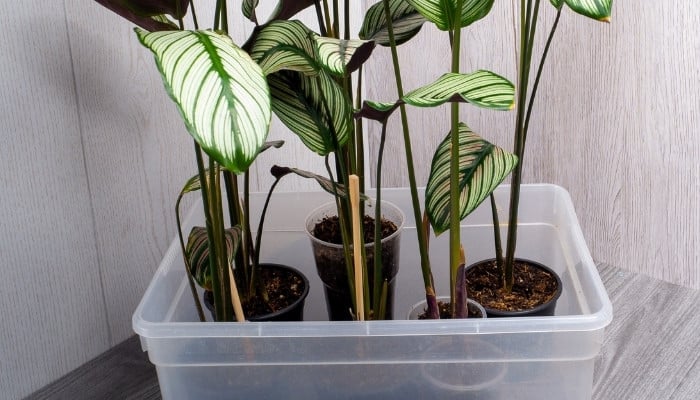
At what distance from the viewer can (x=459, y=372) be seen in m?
0.80

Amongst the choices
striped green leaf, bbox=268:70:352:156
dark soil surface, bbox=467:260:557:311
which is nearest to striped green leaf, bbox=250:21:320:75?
striped green leaf, bbox=268:70:352:156

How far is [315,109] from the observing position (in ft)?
2.57

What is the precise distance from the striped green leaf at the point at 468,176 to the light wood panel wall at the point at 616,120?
43cm

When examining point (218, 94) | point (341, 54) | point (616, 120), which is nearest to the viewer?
point (218, 94)

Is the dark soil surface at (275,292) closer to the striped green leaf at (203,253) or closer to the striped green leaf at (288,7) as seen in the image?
the striped green leaf at (203,253)

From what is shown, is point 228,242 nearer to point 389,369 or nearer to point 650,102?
Result: point 389,369

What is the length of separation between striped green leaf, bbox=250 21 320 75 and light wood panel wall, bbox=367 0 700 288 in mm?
528

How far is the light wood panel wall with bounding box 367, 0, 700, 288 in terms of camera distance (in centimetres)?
109

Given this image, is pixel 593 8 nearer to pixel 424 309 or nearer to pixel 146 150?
pixel 424 309

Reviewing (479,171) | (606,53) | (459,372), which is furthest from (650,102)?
(459,372)

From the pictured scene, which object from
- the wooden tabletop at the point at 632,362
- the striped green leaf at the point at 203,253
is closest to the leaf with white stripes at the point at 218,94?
the striped green leaf at the point at 203,253

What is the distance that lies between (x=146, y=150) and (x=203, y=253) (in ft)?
0.94

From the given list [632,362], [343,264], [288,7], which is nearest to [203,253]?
[343,264]

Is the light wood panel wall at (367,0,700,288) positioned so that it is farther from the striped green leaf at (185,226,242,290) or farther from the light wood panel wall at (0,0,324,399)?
the striped green leaf at (185,226,242,290)
